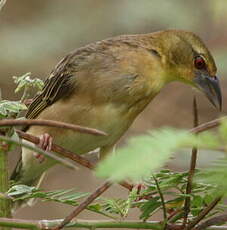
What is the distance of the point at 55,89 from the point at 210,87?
84cm

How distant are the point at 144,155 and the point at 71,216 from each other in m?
0.60

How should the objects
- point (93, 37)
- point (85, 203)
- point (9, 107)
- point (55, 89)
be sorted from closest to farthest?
point (85, 203) < point (9, 107) < point (55, 89) < point (93, 37)

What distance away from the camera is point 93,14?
6609 mm

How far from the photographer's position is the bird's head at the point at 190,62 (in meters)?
3.52

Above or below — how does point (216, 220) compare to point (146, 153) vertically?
below

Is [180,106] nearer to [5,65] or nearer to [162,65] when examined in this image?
[5,65]

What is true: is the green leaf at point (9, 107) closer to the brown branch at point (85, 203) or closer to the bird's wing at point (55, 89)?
the brown branch at point (85, 203)

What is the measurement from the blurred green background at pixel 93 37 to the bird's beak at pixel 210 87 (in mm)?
1757

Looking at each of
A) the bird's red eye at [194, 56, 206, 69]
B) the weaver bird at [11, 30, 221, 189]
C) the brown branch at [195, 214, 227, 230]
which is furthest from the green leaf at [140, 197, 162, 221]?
the bird's red eye at [194, 56, 206, 69]

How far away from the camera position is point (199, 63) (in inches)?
142

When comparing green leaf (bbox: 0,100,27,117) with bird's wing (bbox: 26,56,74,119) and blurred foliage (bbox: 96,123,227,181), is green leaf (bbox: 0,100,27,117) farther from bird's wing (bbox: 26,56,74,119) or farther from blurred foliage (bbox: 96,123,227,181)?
bird's wing (bbox: 26,56,74,119)

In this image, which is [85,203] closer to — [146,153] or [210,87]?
[146,153]

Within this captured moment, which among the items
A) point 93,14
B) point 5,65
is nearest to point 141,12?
point 93,14

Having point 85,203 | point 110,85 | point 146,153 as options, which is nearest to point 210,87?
point 110,85
